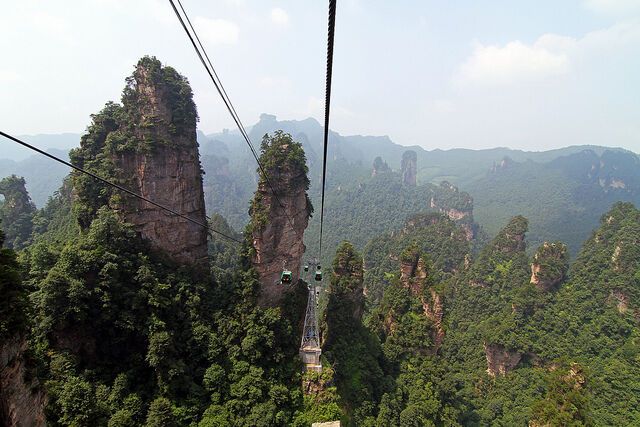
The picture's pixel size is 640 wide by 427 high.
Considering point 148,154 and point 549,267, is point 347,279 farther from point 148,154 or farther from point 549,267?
→ point 549,267

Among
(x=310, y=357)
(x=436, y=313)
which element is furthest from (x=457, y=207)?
(x=310, y=357)

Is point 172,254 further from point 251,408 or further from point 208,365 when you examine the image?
point 251,408

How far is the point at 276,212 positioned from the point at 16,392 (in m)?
19.8

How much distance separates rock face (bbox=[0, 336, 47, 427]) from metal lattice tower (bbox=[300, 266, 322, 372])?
59.8ft

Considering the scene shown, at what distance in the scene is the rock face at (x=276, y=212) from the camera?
1147 inches

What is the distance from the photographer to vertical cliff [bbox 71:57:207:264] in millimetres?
27094

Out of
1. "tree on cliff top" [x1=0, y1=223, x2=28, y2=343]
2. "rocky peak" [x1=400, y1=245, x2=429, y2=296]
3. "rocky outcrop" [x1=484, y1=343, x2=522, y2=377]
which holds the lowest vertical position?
"rocky outcrop" [x1=484, y1=343, x2=522, y2=377]

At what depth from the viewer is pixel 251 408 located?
2491 cm

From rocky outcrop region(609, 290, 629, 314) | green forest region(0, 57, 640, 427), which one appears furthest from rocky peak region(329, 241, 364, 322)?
rocky outcrop region(609, 290, 629, 314)

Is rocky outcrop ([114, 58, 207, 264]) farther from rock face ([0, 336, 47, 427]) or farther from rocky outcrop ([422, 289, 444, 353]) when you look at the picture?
rocky outcrop ([422, 289, 444, 353])

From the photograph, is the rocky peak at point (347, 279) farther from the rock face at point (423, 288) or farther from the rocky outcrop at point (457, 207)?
the rocky outcrop at point (457, 207)

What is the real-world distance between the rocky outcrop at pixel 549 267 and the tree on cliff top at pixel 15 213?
224 feet

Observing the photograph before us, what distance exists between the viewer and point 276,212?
29547mm

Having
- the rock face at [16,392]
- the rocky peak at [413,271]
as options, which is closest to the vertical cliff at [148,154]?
the rock face at [16,392]
